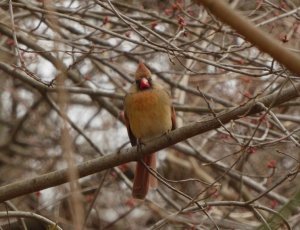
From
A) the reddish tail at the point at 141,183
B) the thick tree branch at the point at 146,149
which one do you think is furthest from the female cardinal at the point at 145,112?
Result: the thick tree branch at the point at 146,149

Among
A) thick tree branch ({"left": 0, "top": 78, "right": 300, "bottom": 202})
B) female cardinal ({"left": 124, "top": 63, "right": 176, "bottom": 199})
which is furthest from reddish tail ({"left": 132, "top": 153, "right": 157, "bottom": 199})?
thick tree branch ({"left": 0, "top": 78, "right": 300, "bottom": 202})

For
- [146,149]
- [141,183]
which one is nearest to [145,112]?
[141,183]

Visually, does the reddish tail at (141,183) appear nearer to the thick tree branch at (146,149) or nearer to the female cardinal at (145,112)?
the female cardinal at (145,112)

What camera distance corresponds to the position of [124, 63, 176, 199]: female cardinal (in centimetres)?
473

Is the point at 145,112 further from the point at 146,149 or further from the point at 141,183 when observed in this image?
the point at 146,149

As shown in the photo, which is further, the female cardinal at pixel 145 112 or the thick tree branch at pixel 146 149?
the female cardinal at pixel 145 112

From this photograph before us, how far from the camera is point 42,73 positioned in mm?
7066

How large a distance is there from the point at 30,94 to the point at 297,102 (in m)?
3.65

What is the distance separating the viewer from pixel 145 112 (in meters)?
4.74

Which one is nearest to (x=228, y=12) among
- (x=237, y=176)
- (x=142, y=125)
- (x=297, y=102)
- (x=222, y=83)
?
(x=142, y=125)

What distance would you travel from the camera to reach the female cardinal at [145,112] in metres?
4.73

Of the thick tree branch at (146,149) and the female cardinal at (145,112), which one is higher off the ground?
the female cardinal at (145,112)

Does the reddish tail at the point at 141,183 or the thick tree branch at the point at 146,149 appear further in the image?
the reddish tail at the point at 141,183

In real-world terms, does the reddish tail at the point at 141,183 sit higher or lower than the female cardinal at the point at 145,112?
lower
